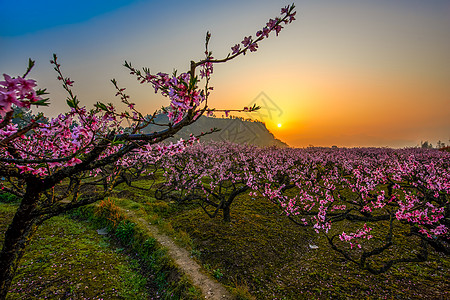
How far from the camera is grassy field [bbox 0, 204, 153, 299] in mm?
6055

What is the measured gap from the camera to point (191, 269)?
283 inches

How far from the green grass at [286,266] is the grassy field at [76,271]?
8.25 feet

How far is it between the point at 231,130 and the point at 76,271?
102882mm

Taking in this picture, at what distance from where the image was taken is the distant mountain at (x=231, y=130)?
101062mm

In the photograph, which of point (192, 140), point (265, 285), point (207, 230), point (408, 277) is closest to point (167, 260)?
point (207, 230)

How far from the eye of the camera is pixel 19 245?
3400 millimetres

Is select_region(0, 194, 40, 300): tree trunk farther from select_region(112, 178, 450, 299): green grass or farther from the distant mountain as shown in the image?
the distant mountain

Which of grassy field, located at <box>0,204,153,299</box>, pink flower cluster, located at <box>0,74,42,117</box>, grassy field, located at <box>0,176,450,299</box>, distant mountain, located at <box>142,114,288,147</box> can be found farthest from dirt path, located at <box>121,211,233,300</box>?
distant mountain, located at <box>142,114,288,147</box>

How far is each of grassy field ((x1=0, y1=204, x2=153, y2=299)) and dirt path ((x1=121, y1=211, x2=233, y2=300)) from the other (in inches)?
50.7

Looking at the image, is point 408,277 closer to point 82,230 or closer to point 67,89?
point 67,89

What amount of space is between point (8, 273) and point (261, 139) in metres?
127

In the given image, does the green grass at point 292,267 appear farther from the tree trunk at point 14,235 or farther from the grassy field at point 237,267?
the tree trunk at point 14,235

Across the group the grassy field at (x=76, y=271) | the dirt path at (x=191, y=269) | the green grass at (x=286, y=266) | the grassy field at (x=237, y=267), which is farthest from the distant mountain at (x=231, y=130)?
the grassy field at (x=76, y=271)

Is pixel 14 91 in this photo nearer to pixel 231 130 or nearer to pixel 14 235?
pixel 14 235
